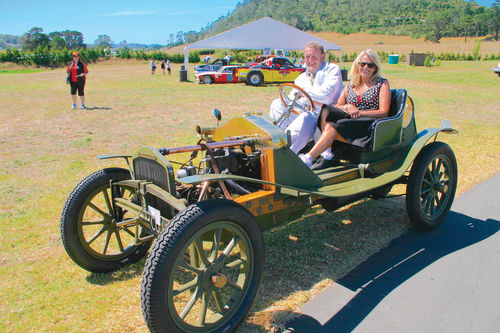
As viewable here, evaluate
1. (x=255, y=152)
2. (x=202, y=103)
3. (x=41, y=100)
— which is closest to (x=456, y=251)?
(x=255, y=152)

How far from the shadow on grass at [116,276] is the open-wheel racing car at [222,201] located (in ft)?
0.19

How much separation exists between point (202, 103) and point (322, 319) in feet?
39.6

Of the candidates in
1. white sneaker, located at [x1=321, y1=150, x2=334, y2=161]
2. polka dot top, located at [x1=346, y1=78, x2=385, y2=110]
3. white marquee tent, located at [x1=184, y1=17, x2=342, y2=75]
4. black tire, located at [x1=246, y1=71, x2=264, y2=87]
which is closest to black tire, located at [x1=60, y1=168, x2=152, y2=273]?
white sneaker, located at [x1=321, y1=150, x2=334, y2=161]

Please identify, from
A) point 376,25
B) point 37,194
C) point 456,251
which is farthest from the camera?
point 376,25

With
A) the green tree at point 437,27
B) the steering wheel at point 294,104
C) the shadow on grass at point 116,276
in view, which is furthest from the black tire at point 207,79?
the green tree at point 437,27

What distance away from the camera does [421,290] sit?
3.17 m

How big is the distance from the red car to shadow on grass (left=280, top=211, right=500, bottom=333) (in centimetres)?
1806

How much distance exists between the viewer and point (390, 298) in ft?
10.0

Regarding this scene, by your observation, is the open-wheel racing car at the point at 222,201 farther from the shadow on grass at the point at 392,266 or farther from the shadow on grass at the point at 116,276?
the shadow on grass at the point at 392,266

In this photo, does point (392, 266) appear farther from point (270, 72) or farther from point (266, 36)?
point (266, 36)

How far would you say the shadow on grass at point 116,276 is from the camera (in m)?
3.30

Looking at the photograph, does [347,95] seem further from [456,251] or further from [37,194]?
[37,194]

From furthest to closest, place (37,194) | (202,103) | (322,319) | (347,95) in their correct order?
(202,103) → (37,194) → (347,95) → (322,319)

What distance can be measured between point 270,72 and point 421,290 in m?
18.3
